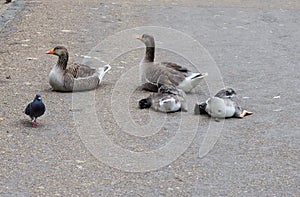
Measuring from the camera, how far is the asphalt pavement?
18.6ft

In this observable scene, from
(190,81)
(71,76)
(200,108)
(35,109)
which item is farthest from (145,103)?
(35,109)

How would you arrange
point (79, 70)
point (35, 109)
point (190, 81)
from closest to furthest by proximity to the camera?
point (35, 109) < point (190, 81) < point (79, 70)

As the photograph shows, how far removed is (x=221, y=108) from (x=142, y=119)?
75 cm

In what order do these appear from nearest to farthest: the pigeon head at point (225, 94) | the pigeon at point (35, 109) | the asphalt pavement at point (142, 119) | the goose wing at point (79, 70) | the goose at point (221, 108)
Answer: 1. the asphalt pavement at point (142, 119)
2. the pigeon at point (35, 109)
3. the goose at point (221, 108)
4. the pigeon head at point (225, 94)
5. the goose wing at point (79, 70)

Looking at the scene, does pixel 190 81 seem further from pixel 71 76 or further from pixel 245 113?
pixel 71 76

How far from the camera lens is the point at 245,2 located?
51.3 feet

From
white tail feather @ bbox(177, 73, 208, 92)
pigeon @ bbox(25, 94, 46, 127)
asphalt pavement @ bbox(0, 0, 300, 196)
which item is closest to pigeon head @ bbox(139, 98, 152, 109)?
asphalt pavement @ bbox(0, 0, 300, 196)

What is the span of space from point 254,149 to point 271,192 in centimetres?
100

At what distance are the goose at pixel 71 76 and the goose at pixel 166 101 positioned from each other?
838 mm

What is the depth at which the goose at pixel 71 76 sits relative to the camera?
26.3ft

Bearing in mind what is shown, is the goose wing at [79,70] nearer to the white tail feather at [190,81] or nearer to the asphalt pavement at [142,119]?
the asphalt pavement at [142,119]

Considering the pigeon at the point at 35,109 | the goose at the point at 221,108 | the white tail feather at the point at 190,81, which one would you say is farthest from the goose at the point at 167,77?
the pigeon at the point at 35,109

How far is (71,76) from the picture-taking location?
8055 millimetres

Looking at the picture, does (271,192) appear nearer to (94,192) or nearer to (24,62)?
(94,192)
